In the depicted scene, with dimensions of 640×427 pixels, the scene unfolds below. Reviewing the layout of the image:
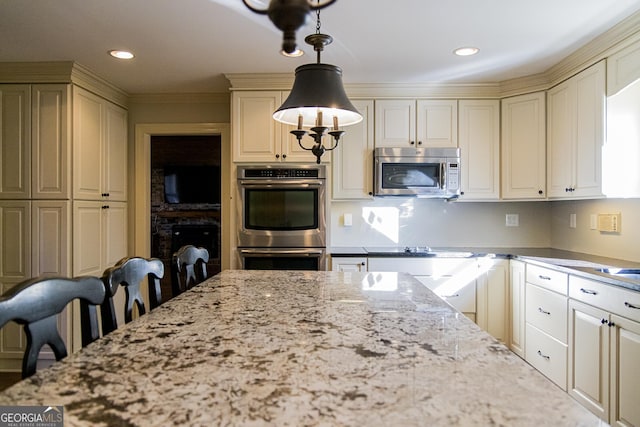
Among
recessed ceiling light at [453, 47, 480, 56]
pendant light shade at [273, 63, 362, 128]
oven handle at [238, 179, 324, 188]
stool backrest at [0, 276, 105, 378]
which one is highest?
recessed ceiling light at [453, 47, 480, 56]

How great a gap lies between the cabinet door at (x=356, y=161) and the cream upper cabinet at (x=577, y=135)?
1430 millimetres

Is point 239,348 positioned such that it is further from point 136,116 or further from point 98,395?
point 136,116

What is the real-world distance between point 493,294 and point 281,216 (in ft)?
5.99

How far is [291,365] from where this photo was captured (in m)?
0.82

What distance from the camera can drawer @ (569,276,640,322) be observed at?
187cm

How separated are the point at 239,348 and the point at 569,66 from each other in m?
3.13

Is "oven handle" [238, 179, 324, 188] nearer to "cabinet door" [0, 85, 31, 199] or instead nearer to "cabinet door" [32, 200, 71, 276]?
"cabinet door" [32, 200, 71, 276]

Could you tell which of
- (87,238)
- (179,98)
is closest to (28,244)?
(87,238)

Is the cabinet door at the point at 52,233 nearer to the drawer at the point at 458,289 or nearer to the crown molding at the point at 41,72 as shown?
the crown molding at the point at 41,72

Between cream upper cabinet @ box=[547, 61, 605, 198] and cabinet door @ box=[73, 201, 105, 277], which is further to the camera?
cabinet door @ box=[73, 201, 105, 277]

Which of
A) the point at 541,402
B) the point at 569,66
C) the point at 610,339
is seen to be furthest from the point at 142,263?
the point at 569,66

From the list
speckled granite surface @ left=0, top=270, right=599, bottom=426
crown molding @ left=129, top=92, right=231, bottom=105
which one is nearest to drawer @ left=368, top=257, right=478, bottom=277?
speckled granite surface @ left=0, top=270, right=599, bottom=426

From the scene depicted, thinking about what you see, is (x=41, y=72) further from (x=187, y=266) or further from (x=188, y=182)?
(x=188, y=182)

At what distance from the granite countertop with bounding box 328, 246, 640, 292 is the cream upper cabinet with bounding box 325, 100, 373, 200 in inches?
20.3
